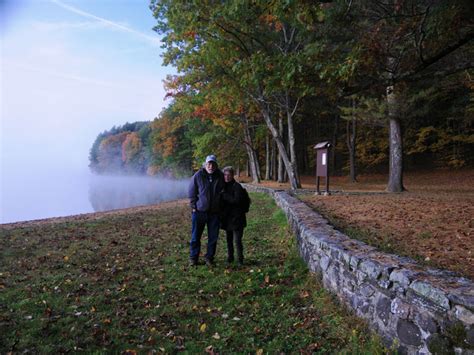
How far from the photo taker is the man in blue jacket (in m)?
5.52

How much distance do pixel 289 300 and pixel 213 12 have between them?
1052 cm

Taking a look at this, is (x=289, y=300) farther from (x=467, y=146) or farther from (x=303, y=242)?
(x=467, y=146)

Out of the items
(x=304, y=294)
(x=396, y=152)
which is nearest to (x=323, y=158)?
(x=396, y=152)

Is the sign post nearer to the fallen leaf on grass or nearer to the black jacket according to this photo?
the black jacket

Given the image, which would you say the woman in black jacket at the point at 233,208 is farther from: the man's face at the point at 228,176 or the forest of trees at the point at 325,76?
the forest of trees at the point at 325,76

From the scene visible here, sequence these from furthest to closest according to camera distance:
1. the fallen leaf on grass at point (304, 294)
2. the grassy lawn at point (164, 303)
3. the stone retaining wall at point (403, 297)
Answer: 1. the fallen leaf on grass at point (304, 294)
2. the grassy lawn at point (164, 303)
3. the stone retaining wall at point (403, 297)

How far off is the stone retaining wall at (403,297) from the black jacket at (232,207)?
168 cm

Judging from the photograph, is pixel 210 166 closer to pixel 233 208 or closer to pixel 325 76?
pixel 233 208

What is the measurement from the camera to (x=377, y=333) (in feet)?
10.2

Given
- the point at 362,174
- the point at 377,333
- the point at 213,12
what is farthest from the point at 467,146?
the point at 377,333

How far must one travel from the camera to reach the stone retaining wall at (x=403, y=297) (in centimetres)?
238

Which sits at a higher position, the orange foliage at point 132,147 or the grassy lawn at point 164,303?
the orange foliage at point 132,147

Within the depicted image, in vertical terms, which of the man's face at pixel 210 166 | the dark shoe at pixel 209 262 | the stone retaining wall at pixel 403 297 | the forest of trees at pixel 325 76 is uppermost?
the forest of trees at pixel 325 76

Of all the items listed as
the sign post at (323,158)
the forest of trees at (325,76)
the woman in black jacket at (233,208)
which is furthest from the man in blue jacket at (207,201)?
the sign post at (323,158)
